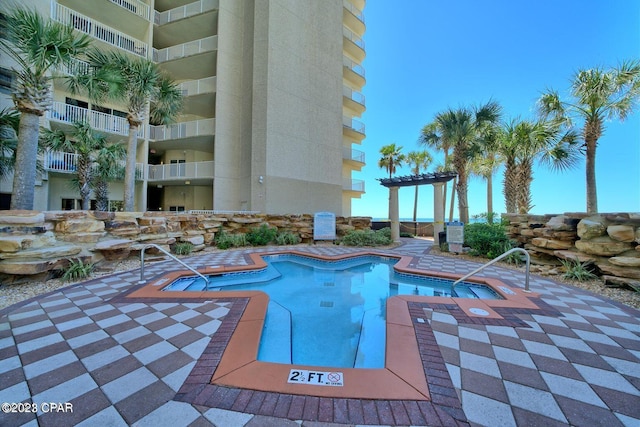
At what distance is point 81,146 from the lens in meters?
8.98

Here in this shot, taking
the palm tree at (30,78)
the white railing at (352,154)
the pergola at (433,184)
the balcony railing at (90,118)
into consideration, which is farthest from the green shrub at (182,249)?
the white railing at (352,154)

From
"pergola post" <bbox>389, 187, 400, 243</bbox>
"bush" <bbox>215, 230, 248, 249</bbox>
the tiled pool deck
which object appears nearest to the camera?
the tiled pool deck

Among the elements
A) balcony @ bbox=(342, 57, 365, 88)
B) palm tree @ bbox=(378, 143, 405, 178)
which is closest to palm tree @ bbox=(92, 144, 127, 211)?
balcony @ bbox=(342, 57, 365, 88)

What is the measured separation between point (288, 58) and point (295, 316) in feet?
43.8

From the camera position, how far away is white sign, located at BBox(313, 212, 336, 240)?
1098cm

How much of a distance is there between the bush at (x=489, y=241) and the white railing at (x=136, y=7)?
18.7 meters

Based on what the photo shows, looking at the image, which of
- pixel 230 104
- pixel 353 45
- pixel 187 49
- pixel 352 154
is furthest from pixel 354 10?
pixel 230 104

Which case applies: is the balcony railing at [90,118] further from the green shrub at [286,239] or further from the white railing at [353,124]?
the white railing at [353,124]

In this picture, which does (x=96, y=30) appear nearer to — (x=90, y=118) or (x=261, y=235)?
(x=90, y=118)

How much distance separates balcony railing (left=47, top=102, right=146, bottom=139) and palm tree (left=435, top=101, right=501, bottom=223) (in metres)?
15.2

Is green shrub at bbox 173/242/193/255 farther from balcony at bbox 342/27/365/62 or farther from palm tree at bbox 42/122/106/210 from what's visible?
balcony at bbox 342/27/365/62

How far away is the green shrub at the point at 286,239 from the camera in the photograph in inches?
414

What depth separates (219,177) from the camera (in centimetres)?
1241

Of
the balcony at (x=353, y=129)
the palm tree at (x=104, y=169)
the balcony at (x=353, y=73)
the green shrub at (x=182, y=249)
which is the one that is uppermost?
the balcony at (x=353, y=73)
